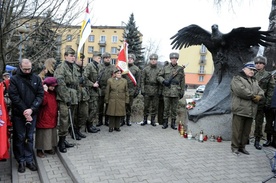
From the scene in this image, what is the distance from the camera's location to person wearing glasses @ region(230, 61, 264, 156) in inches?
195

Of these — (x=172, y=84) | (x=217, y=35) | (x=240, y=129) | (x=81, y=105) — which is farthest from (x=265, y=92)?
(x=81, y=105)

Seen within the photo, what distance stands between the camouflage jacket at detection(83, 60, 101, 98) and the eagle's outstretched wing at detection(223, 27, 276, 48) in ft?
10.8

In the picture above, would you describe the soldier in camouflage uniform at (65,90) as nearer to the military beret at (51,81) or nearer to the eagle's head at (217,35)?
the military beret at (51,81)

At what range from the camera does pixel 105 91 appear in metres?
6.99

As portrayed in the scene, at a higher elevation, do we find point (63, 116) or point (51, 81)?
point (51, 81)

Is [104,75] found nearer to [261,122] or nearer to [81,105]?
[81,105]

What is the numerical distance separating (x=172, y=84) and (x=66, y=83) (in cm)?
297

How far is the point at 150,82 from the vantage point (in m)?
7.34

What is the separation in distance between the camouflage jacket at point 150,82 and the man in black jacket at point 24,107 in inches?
137

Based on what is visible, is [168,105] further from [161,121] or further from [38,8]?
[38,8]

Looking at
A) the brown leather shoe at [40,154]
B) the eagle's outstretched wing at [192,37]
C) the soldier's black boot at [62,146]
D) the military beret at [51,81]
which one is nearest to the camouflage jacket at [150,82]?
the eagle's outstretched wing at [192,37]

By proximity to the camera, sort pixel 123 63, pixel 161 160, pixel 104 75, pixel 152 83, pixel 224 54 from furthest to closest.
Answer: pixel 152 83
pixel 104 75
pixel 123 63
pixel 224 54
pixel 161 160

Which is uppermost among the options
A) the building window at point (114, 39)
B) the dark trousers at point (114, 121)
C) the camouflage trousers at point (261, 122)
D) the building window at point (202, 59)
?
the building window at point (114, 39)

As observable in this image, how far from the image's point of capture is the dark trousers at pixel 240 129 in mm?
5160
